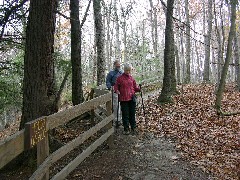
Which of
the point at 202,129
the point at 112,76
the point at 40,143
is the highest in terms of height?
the point at 112,76

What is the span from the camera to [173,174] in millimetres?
6625

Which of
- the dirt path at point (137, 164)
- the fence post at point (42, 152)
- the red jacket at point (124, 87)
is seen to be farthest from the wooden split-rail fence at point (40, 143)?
the red jacket at point (124, 87)

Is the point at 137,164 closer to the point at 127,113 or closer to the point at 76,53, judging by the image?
the point at 127,113

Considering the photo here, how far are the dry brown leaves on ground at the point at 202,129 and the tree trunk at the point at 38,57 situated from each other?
3.62 meters

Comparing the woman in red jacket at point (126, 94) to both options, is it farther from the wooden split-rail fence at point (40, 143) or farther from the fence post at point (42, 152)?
the fence post at point (42, 152)

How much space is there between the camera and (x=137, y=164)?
7.13m

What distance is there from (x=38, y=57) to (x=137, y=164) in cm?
312

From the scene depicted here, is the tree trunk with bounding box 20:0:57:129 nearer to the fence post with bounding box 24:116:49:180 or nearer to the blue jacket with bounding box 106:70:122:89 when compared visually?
the fence post with bounding box 24:116:49:180

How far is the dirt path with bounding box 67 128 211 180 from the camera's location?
6516mm

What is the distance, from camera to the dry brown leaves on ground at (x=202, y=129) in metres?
7.31

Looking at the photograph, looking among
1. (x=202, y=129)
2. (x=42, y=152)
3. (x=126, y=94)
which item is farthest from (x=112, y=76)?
(x=42, y=152)

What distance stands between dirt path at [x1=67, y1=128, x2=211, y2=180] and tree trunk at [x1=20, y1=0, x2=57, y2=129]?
1.61 m

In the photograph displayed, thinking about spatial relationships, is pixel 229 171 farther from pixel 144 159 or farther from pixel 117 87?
pixel 117 87

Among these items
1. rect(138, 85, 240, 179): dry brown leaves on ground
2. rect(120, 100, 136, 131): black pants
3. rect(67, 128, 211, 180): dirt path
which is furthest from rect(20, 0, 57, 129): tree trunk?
rect(138, 85, 240, 179): dry brown leaves on ground
